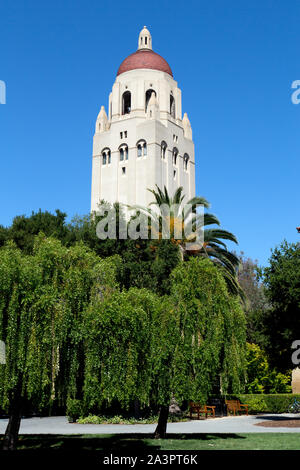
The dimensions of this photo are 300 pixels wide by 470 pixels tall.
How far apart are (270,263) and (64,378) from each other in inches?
605

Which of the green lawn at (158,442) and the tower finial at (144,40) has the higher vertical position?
the tower finial at (144,40)

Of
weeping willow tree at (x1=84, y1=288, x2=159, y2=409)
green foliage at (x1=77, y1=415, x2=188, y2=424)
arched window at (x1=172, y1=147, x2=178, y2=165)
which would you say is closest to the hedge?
green foliage at (x1=77, y1=415, x2=188, y2=424)

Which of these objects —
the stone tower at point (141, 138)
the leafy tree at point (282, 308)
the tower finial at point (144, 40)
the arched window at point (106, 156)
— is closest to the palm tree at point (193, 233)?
the leafy tree at point (282, 308)

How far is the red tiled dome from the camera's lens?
187 ft

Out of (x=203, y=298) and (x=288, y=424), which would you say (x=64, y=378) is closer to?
(x=203, y=298)

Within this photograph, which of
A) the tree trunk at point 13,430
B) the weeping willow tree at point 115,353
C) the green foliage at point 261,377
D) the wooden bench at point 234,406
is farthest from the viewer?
the green foliage at point 261,377

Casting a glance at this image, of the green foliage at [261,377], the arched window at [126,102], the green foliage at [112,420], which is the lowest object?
the green foliage at [112,420]

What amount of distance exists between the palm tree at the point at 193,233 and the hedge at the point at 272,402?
647 centimetres

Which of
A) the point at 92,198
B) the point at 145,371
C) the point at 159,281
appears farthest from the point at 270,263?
the point at 92,198

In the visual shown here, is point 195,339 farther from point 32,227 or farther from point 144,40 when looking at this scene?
point 144,40

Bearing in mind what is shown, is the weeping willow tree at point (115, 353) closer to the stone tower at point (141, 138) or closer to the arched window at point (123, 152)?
the stone tower at point (141, 138)

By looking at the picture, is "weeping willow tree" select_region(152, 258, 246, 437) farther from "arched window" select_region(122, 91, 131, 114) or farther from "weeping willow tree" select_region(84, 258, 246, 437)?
"arched window" select_region(122, 91, 131, 114)

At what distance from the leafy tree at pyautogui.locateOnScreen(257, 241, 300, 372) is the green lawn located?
759 centimetres

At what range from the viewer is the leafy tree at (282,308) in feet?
71.7
